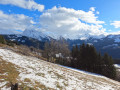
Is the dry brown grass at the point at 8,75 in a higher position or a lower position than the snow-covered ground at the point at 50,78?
higher

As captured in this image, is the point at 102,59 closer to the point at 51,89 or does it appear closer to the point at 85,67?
the point at 85,67

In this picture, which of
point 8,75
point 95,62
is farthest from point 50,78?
point 95,62

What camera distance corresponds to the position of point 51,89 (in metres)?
12.6

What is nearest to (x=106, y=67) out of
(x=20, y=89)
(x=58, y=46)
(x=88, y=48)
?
(x=88, y=48)

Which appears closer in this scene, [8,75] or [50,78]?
[8,75]

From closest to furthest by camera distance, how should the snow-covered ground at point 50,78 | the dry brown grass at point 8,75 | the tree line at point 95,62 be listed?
the dry brown grass at point 8,75, the snow-covered ground at point 50,78, the tree line at point 95,62

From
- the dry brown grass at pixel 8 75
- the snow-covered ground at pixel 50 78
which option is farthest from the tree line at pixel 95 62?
the dry brown grass at pixel 8 75

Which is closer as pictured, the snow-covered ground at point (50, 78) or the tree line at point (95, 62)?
the snow-covered ground at point (50, 78)

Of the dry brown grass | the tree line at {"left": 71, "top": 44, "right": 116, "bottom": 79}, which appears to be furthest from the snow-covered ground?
the tree line at {"left": 71, "top": 44, "right": 116, "bottom": 79}

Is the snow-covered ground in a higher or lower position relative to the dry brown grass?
lower

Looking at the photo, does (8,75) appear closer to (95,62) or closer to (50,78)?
(50,78)

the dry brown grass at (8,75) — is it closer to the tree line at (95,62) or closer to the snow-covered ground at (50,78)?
the snow-covered ground at (50,78)

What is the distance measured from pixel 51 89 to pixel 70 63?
175 ft

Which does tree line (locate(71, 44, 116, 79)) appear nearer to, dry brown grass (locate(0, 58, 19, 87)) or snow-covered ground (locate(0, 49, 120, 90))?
snow-covered ground (locate(0, 49, 120, 90))
